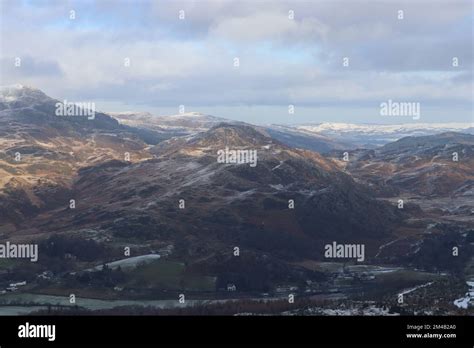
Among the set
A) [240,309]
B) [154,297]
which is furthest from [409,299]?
[154,297]

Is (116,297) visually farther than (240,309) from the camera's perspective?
Yes

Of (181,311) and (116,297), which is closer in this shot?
(181,311)

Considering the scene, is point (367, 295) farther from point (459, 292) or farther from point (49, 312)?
point (49, 312)

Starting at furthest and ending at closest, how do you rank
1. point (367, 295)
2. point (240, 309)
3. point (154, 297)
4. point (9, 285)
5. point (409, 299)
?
point (9, 285) < point (154, 297) < point (367, 295) < point (240, 309) < point (409, 299)
